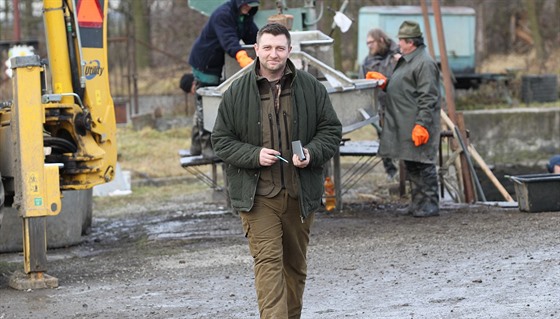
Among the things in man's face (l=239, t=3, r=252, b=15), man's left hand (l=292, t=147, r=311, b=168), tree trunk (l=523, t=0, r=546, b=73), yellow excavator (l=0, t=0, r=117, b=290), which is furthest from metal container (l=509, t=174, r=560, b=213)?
tree trunk (l=523, t=0, r=546, b=73)

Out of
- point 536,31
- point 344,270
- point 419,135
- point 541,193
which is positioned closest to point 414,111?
point 419,135

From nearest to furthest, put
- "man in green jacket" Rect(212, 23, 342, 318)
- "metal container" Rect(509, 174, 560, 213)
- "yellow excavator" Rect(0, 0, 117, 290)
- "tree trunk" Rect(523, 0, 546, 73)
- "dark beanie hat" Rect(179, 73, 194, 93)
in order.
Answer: "man in green jacket" Rect(212, 23, 342, 318) → "yellow excavator" Rect(0, 0, 117, 290) → "metal container" Rect(509, 174, 560, 213) → "dark beanie hat" Rect(179, 73, 194, 93) → "tree trunk" Rect(523, 0, 546, 73)

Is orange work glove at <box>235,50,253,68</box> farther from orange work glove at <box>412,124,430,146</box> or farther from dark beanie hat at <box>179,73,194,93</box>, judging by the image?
dark beanie hat at <box>179,73,194,93</box>

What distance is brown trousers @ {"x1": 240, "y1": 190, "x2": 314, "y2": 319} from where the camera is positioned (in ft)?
21.2

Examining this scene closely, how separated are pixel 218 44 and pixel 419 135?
7.94ft

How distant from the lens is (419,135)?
37.9 ft

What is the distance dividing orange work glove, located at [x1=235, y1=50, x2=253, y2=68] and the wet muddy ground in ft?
5.43

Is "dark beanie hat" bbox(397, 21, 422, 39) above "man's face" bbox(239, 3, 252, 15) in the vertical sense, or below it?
below

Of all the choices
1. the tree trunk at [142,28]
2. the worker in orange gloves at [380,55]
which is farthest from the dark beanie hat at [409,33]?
the tree trunk at [142,28]

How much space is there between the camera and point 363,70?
14344mm

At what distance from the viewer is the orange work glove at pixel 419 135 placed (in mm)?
11547

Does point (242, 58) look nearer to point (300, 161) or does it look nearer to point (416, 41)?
point (416, 41)

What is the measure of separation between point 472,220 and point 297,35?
102 inches

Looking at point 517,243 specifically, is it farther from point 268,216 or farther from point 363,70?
point 363,70
